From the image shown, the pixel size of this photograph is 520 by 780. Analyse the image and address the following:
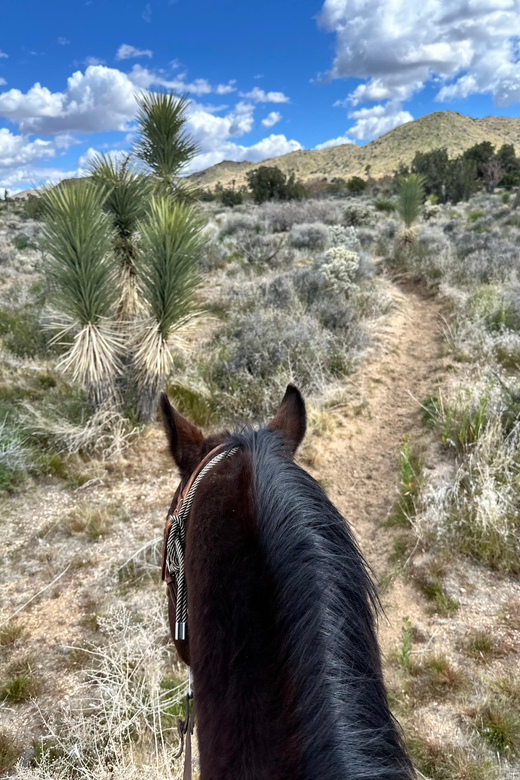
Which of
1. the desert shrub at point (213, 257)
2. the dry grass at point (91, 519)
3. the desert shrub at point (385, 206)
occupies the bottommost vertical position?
the dry grass at point (91, 519)

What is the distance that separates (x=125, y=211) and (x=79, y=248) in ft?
3.57

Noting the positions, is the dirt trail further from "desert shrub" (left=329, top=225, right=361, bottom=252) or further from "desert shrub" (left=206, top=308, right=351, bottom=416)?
"desert shrub" (left=329, top=225, right=361, bottom=252)

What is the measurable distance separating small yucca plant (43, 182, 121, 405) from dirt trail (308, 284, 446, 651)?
9.29ft

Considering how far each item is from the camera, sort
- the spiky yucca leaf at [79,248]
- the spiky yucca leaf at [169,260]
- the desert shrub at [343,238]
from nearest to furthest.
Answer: the spiky yucca leaf at [79,248]
the spiky yucca leaf at [169,260]
the desert shrub at [343,238]

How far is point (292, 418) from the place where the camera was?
1533 mm

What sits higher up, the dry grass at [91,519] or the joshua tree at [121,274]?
the joshua tree at [121,274]

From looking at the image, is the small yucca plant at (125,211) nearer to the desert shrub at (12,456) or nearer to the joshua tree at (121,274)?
the joshua tree at (121,274)

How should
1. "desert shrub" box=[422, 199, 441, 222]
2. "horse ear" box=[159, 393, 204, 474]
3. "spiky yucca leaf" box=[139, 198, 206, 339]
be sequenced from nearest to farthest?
"horse ear" box=[159, 393, 204, 474] → "spiky yucca leaf" box=[139, 198, 206, 339] → "desert shrub" box=[422, 199, 441, 222]

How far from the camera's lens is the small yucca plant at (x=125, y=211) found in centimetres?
488

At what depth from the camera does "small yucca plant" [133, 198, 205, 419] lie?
171 inches

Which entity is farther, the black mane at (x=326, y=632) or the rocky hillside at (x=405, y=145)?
the rocky hillside at (x=405, y=145)

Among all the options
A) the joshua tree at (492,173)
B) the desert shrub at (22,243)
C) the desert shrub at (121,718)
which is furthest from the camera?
the joshua tree at (492,173)

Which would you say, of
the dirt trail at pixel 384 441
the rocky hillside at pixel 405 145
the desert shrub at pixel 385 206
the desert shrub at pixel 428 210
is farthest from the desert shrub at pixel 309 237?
the rocky hillside at pixel 405 145

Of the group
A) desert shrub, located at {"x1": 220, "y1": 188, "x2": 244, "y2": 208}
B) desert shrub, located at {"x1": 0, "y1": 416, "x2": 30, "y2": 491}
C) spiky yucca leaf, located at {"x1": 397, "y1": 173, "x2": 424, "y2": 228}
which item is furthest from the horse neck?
desert shrub, located at {"x1": 220, "y1": 188, "x2": 244, "y2": 208}
